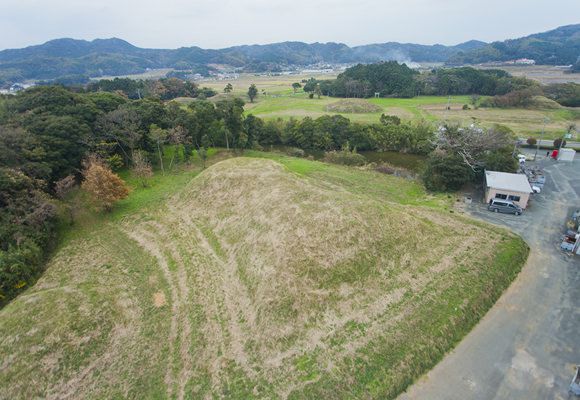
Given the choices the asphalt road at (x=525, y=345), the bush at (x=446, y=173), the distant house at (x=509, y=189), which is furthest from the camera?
the bush at (x=446, y=173)

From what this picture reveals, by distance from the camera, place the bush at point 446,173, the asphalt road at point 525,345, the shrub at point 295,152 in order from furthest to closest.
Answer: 1. the shrub at point 295,152
2. the bush at point 446,173
3. the asphalt road at point 525,345

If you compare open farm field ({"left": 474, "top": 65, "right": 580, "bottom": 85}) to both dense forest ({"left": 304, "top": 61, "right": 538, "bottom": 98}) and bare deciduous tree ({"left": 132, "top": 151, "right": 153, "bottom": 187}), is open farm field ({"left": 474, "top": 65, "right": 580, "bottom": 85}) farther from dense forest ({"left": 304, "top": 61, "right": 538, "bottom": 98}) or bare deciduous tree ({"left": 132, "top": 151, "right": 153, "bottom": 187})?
bare deciduous tree ({"left": 132, "top": 151, "right": 153, "bottom": 187})

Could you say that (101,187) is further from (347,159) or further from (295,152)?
(295,152)

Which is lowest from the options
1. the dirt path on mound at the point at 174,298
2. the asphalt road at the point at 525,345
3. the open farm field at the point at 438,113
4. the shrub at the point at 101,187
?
the asphalt road at the point at 525,345

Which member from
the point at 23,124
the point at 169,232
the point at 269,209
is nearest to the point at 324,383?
the point at 269,209

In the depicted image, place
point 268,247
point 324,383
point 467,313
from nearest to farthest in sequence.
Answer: point 324,383, point 467,313, point 268,247

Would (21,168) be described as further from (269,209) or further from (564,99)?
(564,99)

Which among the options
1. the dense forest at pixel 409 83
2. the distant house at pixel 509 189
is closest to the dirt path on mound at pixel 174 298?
the distant house at pixel 509 189

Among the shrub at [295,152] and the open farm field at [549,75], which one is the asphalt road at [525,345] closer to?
the shrub at [295,152]

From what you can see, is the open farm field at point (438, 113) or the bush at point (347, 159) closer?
the bush at point (347, 159)
